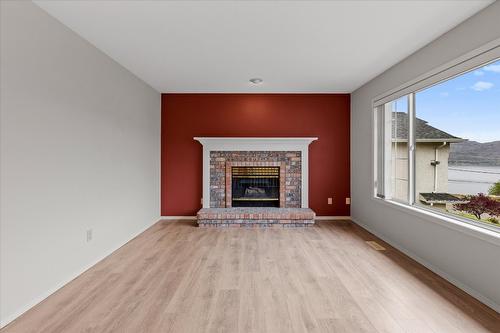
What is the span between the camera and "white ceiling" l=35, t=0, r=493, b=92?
228 centimetres

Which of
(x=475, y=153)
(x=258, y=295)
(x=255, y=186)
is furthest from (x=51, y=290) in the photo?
(x=475, y=153)

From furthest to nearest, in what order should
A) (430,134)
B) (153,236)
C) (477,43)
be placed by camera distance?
(153,236), (430,134), (477,43)

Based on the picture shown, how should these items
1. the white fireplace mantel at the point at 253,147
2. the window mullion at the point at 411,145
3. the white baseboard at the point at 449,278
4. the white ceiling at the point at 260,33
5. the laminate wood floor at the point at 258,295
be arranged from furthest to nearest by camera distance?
the white fireplace mantel at the point at 253,147
the window mullion at the point at 411,145
the white ceiling at the point at 260,33
the white baseboard at the point at 449,278
the laminate wood floor at the point at 258,295

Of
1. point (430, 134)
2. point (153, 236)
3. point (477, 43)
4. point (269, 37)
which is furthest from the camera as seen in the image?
point (153, 236)

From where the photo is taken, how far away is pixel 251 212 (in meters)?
4.80

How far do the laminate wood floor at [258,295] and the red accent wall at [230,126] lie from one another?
1686mm

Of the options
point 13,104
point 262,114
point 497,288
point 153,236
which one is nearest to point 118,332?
point 13,104

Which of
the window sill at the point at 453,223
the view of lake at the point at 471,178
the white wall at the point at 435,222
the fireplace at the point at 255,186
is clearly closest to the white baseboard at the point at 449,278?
the white wall at the point at 435,222

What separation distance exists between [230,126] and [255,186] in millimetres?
1247

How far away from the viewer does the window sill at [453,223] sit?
7.18 ft

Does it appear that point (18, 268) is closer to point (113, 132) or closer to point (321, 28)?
point (113, 132)

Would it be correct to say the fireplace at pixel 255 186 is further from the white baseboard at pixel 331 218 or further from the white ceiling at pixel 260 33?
the white ceiling at pixel 260 33

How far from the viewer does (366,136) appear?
14.9 ft

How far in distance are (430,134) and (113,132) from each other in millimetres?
3843
